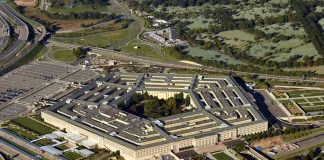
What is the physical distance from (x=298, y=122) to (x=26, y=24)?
106 ft

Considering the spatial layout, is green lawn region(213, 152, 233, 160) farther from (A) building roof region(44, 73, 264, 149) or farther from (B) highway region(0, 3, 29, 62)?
(B) highway region(0, 3, 29, 62)

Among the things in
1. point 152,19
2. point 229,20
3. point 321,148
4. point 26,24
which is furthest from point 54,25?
point 321,148

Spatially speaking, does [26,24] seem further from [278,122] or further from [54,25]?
[278,122]

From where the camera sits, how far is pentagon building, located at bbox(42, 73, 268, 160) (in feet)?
108

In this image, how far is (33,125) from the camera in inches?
1452

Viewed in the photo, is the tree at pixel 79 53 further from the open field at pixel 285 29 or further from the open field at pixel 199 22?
the open field at pixel 285 29

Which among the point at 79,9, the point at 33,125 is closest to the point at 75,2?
the point at 79,9

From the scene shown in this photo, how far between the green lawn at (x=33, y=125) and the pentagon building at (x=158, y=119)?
0.58 m

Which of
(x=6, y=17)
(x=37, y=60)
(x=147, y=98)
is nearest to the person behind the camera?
(x=147, y=98)

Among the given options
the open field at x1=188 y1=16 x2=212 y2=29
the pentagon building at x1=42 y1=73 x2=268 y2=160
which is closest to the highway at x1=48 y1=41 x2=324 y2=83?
the pentagon building at x1=42 y1=73 x2=268 y2=160

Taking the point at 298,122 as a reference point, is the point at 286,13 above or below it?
above

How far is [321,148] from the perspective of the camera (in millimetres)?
32938

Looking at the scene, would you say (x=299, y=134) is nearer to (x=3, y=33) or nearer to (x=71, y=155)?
(x=71, y=155)

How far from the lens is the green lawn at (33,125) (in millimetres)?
35906
